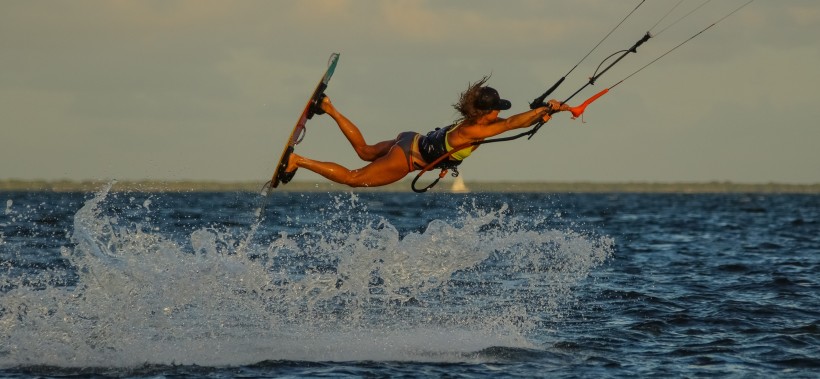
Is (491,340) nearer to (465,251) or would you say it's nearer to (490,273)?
(465,251)

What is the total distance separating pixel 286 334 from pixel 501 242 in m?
3.34

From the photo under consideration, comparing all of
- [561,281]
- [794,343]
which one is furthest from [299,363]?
[561,281]

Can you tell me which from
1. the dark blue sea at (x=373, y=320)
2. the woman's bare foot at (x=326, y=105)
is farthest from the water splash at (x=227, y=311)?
the woman's bare foot at (x=326, y=105)

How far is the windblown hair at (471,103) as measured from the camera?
45.4 feet

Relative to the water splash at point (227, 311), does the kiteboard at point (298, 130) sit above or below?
above

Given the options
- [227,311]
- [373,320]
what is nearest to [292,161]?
[227,311]

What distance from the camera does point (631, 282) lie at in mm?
22062

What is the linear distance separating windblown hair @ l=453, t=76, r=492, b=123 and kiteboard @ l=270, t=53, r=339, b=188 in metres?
1.67

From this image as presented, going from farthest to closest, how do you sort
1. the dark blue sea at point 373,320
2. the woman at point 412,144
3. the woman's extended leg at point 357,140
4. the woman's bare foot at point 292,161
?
the woman's extended leg at point 357,140, the woman's bare foot at point 292,161, the woman at point 412,144, the dark blue sea at point 373,320

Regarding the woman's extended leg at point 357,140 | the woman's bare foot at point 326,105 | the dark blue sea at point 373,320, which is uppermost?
the woman's bare foot at point 326,105

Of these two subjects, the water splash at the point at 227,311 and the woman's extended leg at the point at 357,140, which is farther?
the woman's extended leg at the point at 357,140

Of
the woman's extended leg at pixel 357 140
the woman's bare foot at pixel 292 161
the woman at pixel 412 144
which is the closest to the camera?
the woman at pixel 412 144

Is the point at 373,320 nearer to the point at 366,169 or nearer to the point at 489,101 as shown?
the point at 366,169

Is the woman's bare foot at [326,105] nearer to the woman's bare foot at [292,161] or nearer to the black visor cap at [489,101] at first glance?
the woman's bare foot at [292,161]
